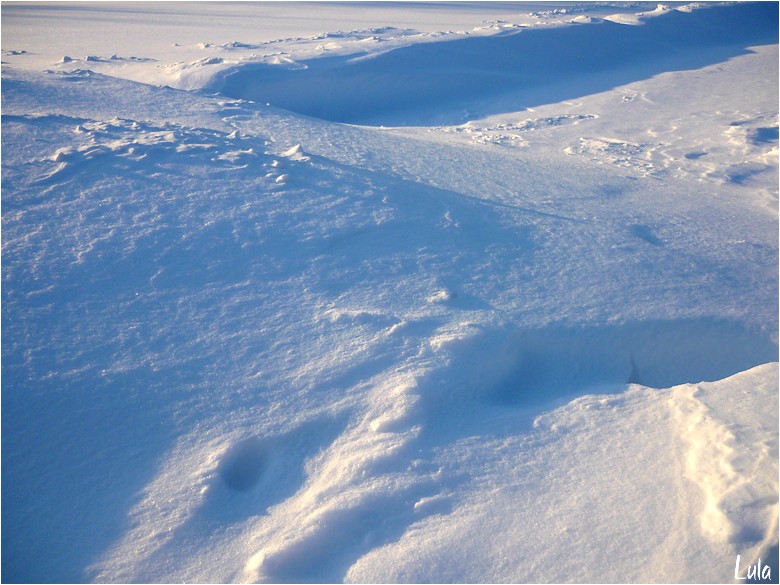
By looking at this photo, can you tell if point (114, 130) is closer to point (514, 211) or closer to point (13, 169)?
point (13, 169)

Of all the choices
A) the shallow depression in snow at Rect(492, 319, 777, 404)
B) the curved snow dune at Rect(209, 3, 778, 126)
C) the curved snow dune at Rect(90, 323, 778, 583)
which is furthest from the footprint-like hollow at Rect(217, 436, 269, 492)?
the curved snow dune at Rect(209, 3, 778, 126)

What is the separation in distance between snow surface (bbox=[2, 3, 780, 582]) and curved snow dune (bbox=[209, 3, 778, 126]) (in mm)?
2153

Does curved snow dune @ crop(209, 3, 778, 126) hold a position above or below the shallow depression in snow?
above

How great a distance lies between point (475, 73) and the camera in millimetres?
7371

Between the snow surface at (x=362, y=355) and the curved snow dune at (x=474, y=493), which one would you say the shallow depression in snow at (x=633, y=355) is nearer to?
the snow surface at (x=362, y=355)

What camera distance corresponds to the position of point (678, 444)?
187cm

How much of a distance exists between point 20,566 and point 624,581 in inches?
65.6

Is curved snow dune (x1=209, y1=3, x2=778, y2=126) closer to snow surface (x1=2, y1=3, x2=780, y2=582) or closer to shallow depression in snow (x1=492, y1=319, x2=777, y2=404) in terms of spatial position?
snow surface (x1=2, y1=3, x2=780, y2=582)

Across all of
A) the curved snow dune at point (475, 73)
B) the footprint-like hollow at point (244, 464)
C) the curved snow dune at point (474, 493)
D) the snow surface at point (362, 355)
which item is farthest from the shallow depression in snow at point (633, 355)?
the curved snow dune at point (475, 73)

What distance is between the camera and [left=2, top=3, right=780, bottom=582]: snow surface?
1651 millimetres

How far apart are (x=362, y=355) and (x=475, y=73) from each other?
6.12 metres

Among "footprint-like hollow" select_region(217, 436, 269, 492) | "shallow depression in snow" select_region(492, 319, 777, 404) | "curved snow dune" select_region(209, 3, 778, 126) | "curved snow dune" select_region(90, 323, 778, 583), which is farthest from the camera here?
"curved snow dune" select_region(209, 3, 778, 126)

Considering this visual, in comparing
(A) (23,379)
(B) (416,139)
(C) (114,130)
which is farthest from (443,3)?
(A) (23,379)

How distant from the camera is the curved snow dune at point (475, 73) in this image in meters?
6.40
